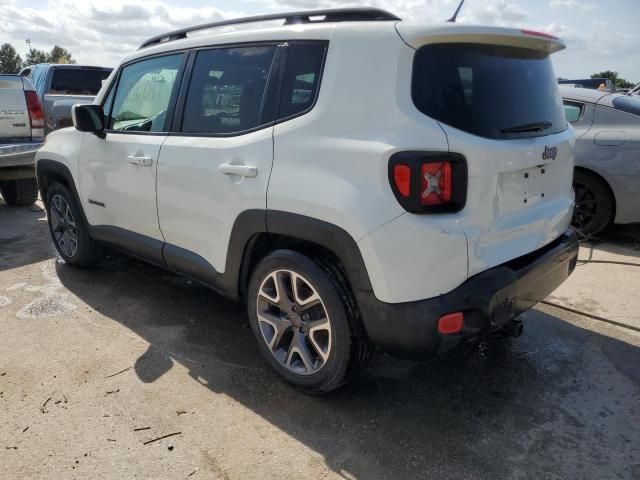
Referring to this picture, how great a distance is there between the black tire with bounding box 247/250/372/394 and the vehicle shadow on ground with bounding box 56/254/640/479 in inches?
6.8

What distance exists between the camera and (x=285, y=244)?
9.39 feet

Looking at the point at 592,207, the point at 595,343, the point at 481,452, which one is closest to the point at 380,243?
the point at 481,452

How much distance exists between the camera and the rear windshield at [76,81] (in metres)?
9.64

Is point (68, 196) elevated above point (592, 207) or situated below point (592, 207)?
above

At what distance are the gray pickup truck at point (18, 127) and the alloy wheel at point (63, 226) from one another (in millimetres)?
1708

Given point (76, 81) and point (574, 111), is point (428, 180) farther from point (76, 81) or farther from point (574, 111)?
point (76, 81)

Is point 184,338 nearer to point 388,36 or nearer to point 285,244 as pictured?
point 285,244

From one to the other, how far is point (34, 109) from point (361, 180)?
559 cm

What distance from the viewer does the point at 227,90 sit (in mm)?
3068

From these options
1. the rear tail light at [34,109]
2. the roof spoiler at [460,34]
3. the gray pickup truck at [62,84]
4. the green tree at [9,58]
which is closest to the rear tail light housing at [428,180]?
the roof spoiler at [460,34]

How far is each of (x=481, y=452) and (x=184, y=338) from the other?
1974 millimetres

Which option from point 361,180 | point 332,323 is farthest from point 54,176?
point 361,180

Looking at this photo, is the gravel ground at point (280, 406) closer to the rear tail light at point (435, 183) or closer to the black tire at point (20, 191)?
the rear tail light at point (435, 183)

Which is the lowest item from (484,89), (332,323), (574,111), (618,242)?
(618,242)
